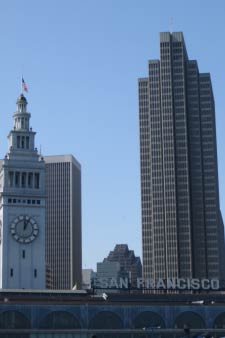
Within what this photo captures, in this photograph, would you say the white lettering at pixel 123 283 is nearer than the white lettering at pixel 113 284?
No

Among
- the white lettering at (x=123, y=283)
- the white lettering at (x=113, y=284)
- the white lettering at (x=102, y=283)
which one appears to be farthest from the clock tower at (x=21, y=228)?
the white lettering at (x=123, y=283)

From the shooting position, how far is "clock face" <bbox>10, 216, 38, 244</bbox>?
194000mm

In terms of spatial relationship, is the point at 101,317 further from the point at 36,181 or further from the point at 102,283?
the point at 36,181

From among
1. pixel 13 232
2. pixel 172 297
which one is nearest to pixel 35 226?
pixel 13 232

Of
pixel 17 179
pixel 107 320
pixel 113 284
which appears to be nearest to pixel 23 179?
pixel 17 179

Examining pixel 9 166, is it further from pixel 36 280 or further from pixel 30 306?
pixel 30 306

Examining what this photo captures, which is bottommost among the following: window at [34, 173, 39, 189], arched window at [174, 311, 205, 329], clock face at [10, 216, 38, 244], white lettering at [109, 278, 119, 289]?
arched window at [174, 311, 205, 329]

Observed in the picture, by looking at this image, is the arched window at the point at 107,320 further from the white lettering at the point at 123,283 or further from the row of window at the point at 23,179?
the row of window at the point at 23,179

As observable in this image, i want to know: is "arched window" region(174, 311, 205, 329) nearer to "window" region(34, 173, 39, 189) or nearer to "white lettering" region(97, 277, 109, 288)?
"white lettering" region(97, 277, 109, 288)

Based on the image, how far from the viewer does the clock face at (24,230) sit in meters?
194

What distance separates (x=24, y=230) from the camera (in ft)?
637

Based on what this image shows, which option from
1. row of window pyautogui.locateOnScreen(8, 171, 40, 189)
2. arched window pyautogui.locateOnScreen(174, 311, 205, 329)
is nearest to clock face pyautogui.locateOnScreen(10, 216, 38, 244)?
row of window pyautogui.locateOnScreen(8, 171, 40, 189)

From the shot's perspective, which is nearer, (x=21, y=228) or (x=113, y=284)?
(x=113, y=284)

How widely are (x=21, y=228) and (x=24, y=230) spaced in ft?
2.62
